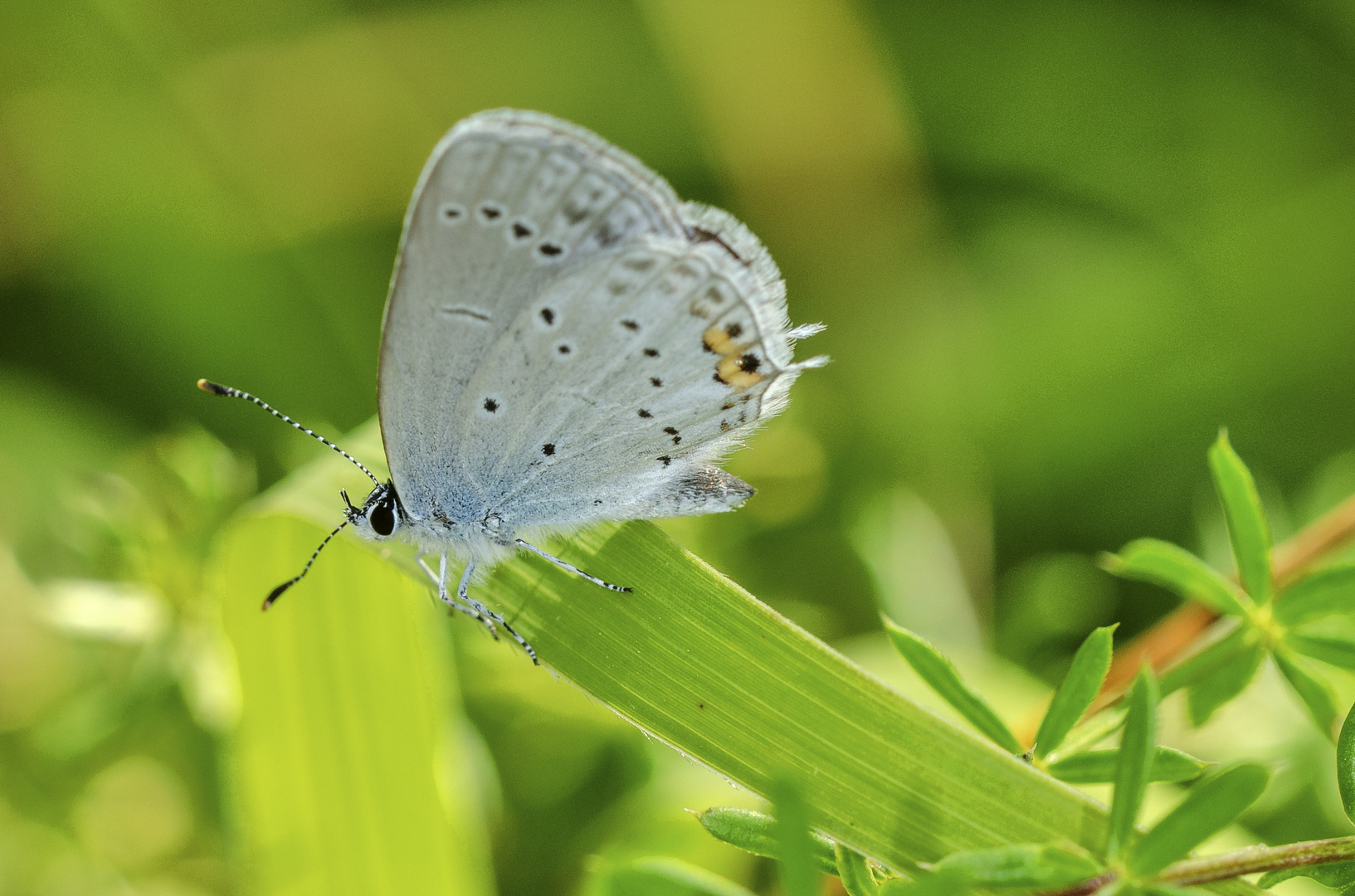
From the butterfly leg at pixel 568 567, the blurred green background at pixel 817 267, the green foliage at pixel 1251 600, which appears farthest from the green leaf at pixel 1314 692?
the blurred green background at pixel 817 267

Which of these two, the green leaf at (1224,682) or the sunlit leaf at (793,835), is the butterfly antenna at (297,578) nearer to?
the sunlit leaf at (793,835)

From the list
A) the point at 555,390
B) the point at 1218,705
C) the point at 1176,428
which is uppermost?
the point at 1176,428

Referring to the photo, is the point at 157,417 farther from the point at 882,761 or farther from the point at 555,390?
the point at 882,761

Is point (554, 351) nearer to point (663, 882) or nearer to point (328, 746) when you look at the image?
point (328, 746)

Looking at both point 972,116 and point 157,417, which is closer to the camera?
point 157,417

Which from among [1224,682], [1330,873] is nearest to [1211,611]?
[1224,682]

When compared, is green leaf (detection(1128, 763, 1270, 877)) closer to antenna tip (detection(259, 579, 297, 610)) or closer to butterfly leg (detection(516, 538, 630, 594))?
butterfly leg (detection(516, 538, 630, 594))

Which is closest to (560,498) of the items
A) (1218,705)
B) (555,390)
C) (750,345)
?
(555,390)
